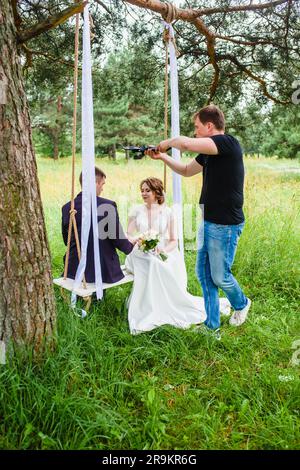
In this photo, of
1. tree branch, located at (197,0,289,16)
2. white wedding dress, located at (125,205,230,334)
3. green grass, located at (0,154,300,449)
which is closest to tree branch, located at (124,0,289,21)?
tree branch, located at (197,0,289,16)

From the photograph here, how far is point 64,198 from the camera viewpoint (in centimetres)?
675

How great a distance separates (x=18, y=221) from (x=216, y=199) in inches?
49.9

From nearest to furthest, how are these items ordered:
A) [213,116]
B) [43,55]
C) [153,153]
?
[213,116] < [153,153] < [43,55]

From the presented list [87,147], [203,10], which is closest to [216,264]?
[87,147]

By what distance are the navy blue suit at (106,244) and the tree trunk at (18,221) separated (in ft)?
2.80

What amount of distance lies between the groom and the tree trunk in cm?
97

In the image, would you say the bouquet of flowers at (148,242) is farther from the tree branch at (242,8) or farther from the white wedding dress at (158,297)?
the tree branch at (242,8)

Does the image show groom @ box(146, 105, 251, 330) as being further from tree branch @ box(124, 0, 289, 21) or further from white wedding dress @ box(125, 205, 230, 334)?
tree branch @ box(124, 0, 289, 21)

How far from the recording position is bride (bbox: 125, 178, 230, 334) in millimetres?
2789

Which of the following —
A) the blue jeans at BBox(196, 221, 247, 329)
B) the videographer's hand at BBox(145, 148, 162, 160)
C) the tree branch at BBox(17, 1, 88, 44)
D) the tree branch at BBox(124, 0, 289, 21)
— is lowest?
the blue jeans at BBox(196, 221, 247, 329)

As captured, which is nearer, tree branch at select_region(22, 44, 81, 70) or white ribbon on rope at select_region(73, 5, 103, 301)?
white ribbon on rope at select_region(73, 5, 103, 301)

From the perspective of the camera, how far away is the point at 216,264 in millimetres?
2650

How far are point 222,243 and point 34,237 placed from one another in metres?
1.23

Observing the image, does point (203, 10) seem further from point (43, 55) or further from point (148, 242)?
point (148, 242)
